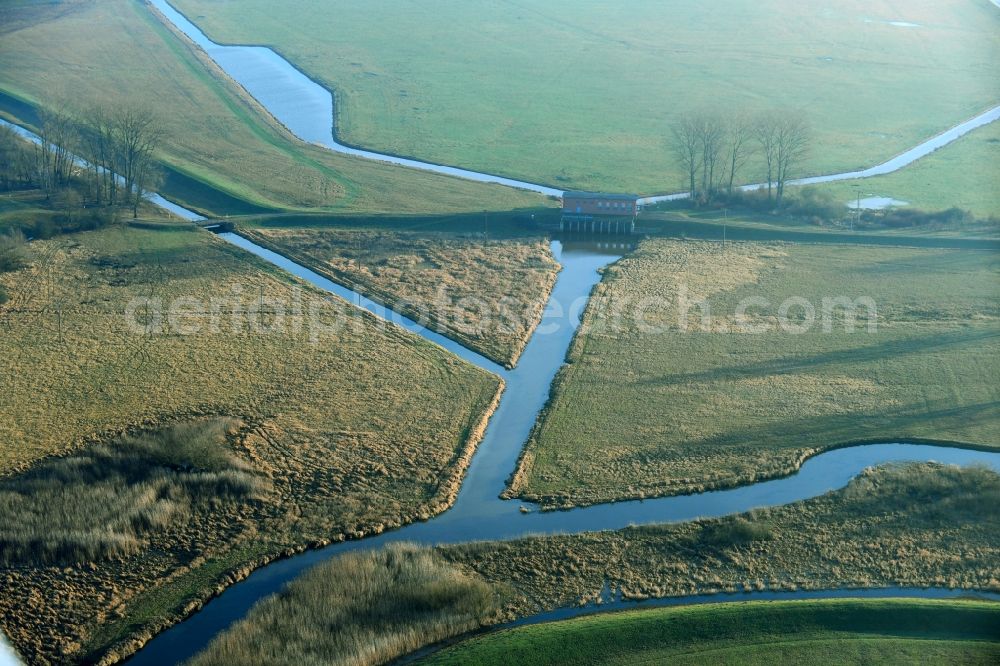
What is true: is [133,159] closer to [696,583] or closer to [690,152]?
[690,152]

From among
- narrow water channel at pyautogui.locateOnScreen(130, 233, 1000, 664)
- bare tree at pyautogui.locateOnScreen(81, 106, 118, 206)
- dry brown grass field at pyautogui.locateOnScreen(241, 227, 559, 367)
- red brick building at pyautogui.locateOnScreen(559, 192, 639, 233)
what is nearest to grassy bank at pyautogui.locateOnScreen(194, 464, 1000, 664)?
narrow water channel at pyautogui.locateOnScreen(130, 233, 1000, 664)

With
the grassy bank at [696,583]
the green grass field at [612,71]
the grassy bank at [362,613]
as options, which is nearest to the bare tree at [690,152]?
the green grass field at [612,71]

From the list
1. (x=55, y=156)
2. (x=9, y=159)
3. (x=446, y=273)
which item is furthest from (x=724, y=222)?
(x=9, y=159)

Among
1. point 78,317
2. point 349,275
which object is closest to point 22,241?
point 78,317

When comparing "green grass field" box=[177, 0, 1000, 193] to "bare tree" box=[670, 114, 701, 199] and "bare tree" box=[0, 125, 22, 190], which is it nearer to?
Result: "bare tree" box=[670, 114, 701, 199]

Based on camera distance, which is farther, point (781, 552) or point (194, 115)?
point (194, 115)

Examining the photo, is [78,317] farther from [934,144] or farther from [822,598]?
[934,144]

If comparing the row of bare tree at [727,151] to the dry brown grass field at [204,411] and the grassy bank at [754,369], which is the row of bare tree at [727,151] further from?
the dry brown grass field at [204,411]
